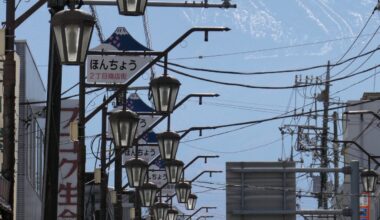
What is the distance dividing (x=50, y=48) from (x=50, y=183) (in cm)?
199

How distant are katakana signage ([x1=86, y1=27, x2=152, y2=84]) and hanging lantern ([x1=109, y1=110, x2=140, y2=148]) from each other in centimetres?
201

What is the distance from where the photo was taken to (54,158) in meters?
15.8

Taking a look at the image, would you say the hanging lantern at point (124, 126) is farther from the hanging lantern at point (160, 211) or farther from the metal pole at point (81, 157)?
the hanging lantern at point (160, 211)

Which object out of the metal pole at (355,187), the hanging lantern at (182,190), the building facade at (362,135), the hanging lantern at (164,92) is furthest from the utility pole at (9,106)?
the building facade at (362,135)

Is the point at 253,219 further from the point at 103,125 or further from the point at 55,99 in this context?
the point at 55,99

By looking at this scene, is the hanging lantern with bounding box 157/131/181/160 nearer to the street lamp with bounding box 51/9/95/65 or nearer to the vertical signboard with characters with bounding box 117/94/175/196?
the vertical signboard with characters with bounding box 117/94/175/196

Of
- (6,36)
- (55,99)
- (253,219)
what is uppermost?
(6,36)

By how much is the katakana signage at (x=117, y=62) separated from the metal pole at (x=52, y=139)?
20.7 ft

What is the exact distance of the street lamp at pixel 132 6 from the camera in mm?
13703

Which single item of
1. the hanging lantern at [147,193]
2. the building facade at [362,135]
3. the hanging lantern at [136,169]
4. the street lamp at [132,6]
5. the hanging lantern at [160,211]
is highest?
the building facade at [362,135]

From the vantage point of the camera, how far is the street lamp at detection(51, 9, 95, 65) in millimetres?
12508

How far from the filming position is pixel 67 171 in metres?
37.2

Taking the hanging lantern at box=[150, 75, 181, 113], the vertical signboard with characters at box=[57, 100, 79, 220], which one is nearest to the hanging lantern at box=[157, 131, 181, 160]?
the hanging lantern at box=[150, 75, 181, 113]

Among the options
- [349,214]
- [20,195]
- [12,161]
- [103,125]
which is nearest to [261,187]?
[103,125]
